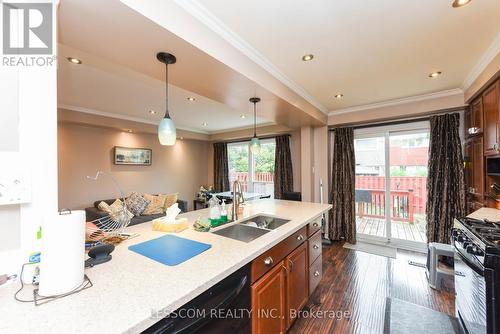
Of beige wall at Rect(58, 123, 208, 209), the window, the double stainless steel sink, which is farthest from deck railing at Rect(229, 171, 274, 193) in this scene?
the double stainless steel sink

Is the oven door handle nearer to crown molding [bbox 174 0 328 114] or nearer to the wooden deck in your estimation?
crown molding [bbox 174 0 328 114]

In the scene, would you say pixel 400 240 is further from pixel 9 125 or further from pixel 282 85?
pixel 9 125

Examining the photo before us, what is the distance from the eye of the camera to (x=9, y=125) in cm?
83

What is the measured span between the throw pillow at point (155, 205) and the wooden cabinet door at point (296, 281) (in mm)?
3374

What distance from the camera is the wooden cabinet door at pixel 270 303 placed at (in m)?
1.28

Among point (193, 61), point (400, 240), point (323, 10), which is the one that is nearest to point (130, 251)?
point (193, 61)

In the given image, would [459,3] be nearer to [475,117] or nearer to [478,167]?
[475,117]

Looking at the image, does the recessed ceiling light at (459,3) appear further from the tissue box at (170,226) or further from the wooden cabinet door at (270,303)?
the tissue box at (170,226)

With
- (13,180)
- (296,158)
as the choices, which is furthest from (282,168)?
(13,180)

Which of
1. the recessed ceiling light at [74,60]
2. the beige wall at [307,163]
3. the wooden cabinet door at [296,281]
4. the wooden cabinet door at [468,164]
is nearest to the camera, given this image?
the wooden cabinet door at [296,281]

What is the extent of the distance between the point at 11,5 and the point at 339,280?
346cm

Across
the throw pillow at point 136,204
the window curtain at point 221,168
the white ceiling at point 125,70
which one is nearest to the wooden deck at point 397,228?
the white ceiling at point 125,70

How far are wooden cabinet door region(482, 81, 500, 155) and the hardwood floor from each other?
1.65 meters

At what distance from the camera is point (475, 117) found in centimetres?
255
